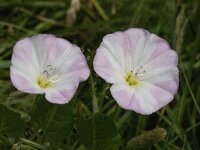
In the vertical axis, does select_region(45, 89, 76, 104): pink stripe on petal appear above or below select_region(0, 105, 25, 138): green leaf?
above

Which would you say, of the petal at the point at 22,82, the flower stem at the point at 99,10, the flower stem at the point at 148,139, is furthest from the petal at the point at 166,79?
the flower stem at the point at 99,10

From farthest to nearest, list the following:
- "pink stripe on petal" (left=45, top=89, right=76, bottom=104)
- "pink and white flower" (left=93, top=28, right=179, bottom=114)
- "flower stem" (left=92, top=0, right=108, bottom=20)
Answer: "flower stem" (left=92, top=0, right=108, bottom=20) → "pink and white flower" (left=93, top=28, right=179, bottom=114) → "pink stripe on petal" (left=45, top=89, right=76, bottom=104)

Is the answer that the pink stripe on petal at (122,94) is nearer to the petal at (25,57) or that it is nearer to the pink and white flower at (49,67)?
the pink and white flower at (49,67)

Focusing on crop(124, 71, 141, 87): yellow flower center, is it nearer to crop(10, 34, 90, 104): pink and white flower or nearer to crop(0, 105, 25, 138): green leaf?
crop(10, 34, 90, 104): pink and white flower

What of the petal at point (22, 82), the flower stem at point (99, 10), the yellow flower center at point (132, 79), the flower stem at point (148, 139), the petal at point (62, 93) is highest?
the petal at point (22, 82)

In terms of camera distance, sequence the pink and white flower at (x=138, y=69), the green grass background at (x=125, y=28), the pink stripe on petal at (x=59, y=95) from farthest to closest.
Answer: the green grass background at (x=125, y=28) → the pink and white flower at (x=138, y=69) → the pink stripe on petal at (x=59, y=95)

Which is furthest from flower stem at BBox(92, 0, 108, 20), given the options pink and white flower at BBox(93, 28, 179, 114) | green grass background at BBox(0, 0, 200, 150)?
pink and white flower at BBox(93, 28, 179, 114)

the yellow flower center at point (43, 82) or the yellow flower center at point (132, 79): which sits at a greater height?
the yellow flower center at point (43, 82)
